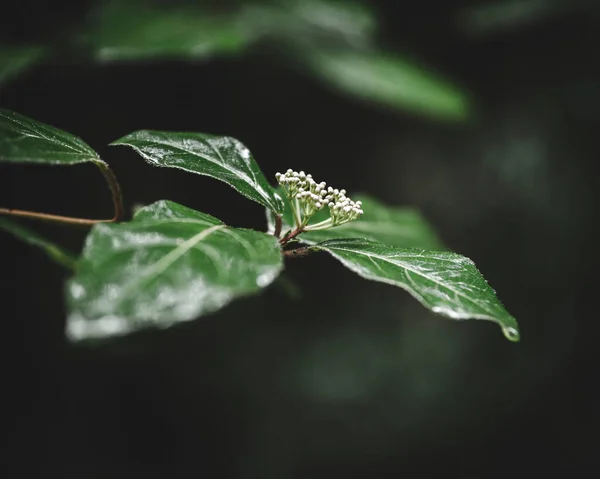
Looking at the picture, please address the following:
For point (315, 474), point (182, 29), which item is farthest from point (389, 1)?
point (315, 474)

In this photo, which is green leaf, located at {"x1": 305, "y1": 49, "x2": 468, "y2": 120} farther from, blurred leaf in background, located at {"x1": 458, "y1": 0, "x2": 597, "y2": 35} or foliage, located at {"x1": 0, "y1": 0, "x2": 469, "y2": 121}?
blurred leaf in background, located at {"x1": 458, "y1": 0, "x2": 597, "y2": 35}

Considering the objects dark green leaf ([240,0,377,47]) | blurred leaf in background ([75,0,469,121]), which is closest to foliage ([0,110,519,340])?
blurred leaf in background ([75,0,469,121])

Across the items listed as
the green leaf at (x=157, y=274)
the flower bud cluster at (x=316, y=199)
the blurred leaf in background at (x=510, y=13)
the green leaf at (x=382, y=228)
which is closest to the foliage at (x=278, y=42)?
the blurred leaf in background at (x=510, y=13)

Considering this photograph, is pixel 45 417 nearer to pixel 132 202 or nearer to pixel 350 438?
pixel 132 202

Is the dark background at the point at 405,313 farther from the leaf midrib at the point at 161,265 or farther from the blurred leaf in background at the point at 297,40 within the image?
the leaf midrib at the point at 161,265

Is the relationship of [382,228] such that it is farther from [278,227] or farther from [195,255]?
[195,255]

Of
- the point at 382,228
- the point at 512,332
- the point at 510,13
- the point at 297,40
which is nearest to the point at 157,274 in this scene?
the point at 512,332
